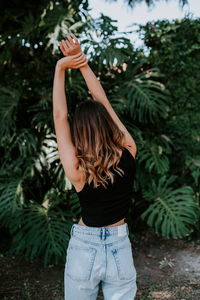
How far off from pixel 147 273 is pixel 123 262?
222cm

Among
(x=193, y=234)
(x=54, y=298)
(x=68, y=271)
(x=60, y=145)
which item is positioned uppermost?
(x=60, y=145)

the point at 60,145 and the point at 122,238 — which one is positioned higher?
the point at 60,145

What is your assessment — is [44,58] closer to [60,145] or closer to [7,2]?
[7,2]

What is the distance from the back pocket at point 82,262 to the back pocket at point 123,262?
0.11 m

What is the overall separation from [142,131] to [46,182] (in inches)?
58.8

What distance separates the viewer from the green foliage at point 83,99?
3.76m

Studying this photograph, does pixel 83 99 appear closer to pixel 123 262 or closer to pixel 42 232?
pixel 42 232

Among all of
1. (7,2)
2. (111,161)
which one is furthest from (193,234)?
(7,2)

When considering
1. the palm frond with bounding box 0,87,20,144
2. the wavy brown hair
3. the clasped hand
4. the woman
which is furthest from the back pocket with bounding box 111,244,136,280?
the palm frond with bounding box 0,87,20,144

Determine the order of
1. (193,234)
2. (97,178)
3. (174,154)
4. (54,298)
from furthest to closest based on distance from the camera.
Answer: (174,154) < (193,234) < (54,298) < (97,178)

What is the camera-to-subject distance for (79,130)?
1.46 meters

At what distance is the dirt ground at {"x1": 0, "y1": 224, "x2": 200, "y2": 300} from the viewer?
312 cm

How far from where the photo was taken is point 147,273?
3545 millimetres

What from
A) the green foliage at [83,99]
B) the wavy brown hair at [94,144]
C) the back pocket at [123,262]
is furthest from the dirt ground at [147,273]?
the wavy brown hair at [94,144]
